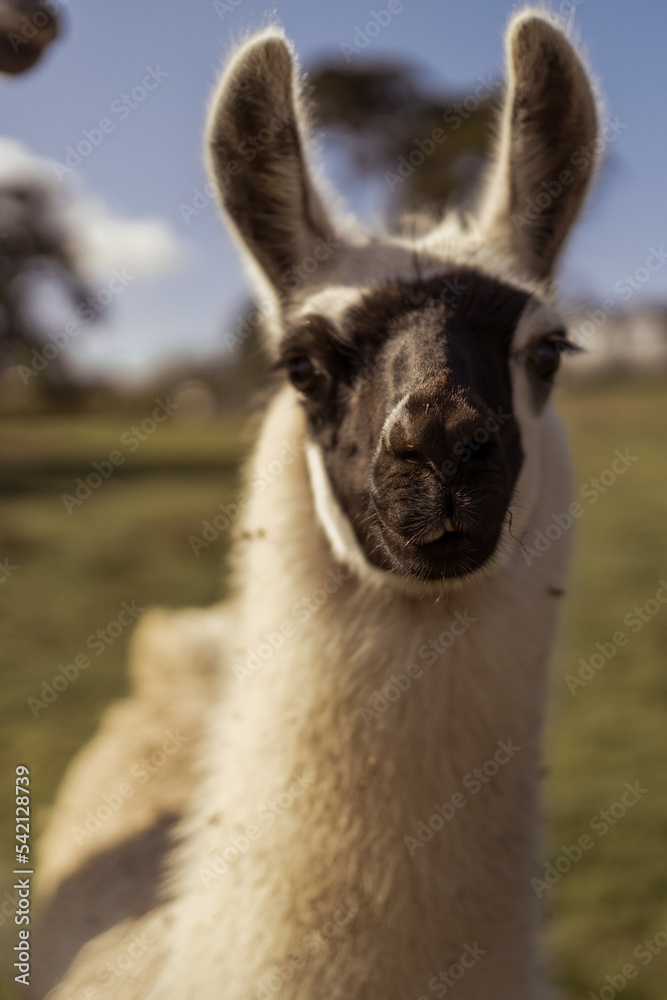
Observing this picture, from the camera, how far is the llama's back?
7.37 feet

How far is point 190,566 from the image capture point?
9.15 m

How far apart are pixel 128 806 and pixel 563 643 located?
170cm

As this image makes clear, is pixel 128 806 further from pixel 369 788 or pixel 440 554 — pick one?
pixel 440 554

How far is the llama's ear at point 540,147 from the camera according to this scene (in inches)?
76.3

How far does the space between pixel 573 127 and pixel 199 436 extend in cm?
2283

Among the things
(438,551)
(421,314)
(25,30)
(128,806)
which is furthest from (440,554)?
(128,806)

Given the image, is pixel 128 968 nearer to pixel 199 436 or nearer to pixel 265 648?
pixel 265 648

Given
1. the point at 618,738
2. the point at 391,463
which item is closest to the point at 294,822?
the point at 391,463

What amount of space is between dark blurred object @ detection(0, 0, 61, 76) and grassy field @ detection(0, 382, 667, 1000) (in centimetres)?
174

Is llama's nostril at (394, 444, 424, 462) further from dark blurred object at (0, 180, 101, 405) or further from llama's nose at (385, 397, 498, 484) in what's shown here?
dark blurred object at (0, 180, 101, 405)

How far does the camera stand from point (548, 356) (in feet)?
6.49

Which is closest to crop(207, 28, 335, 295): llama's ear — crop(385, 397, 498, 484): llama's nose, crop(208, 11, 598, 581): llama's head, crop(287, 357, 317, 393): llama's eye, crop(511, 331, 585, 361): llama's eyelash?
crop(208, 11, 598, 581): llama's head

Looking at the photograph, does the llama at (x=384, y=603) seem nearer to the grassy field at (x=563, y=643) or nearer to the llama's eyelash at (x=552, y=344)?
the llama's eyelash at (x=552, y=344)

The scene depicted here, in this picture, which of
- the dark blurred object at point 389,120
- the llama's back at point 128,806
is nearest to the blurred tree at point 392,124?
the dark blurred object at point 389,120
